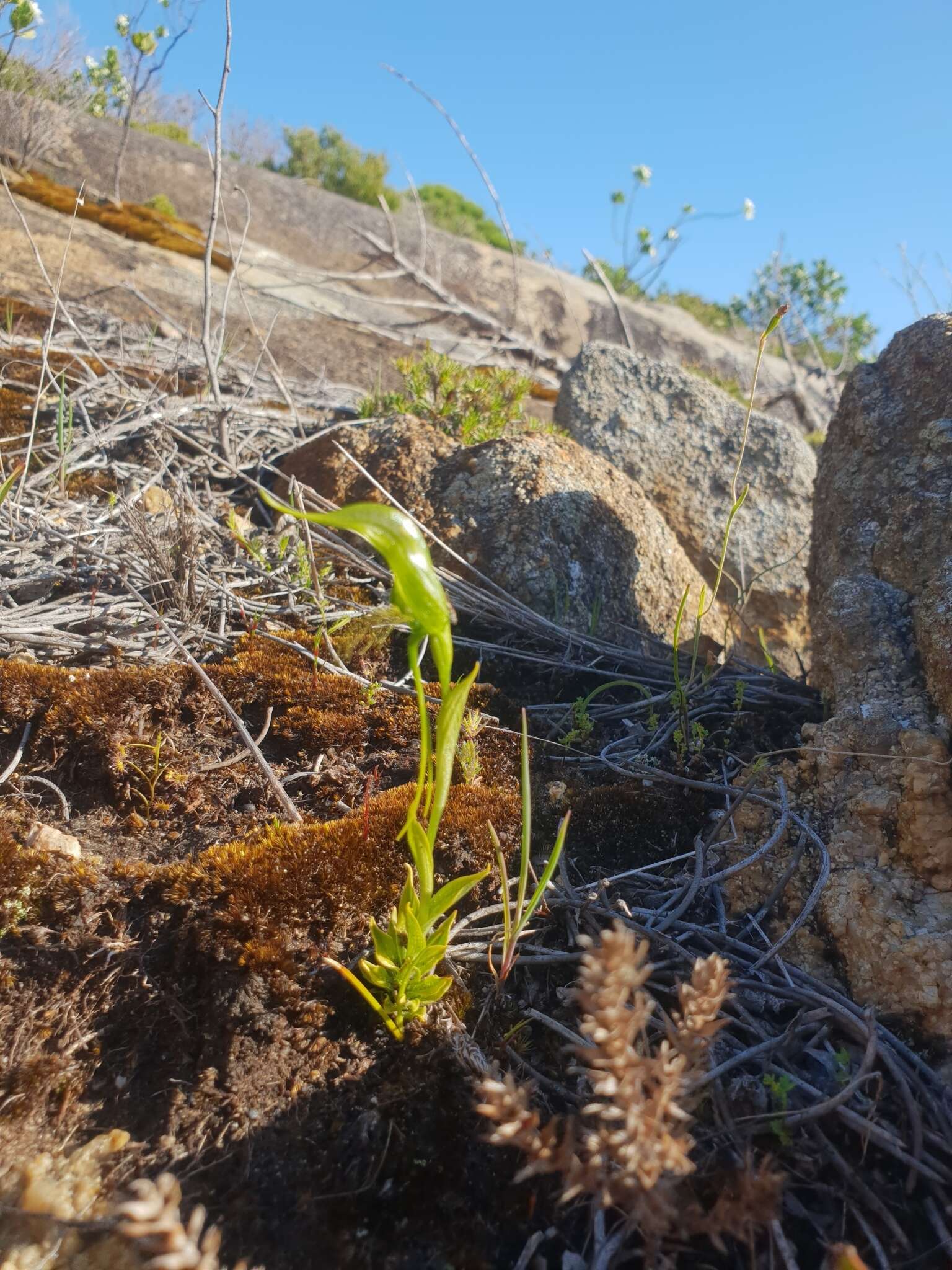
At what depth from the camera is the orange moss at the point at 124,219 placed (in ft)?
24.2

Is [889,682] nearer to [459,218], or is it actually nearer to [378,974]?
[378,974]

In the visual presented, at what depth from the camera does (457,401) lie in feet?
13.4

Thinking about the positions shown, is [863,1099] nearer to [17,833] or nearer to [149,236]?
[17,833]

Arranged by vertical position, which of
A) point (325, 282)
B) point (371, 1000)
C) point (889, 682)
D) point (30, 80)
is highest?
point (30, 80)

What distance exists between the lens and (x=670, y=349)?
11523 millimetres

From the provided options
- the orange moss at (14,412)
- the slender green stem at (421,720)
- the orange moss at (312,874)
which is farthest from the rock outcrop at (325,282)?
the slender green stem at (421,720)

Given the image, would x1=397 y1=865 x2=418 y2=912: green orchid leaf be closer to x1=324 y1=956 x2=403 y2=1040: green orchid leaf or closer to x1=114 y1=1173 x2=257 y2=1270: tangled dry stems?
x1=324 y1=956 x2=403 y2=1040: green orchid leaf

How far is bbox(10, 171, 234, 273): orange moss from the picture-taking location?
738 centimetres

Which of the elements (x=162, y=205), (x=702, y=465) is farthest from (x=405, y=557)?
(x=162, y=205)

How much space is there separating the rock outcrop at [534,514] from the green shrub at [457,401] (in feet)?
0.92

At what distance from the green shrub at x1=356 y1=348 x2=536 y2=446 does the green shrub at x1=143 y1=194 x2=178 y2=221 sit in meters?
6.54

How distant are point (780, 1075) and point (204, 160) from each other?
1281 centimetres

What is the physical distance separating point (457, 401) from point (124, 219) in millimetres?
5602

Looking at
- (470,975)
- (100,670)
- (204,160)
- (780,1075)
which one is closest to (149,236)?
(204,160)
